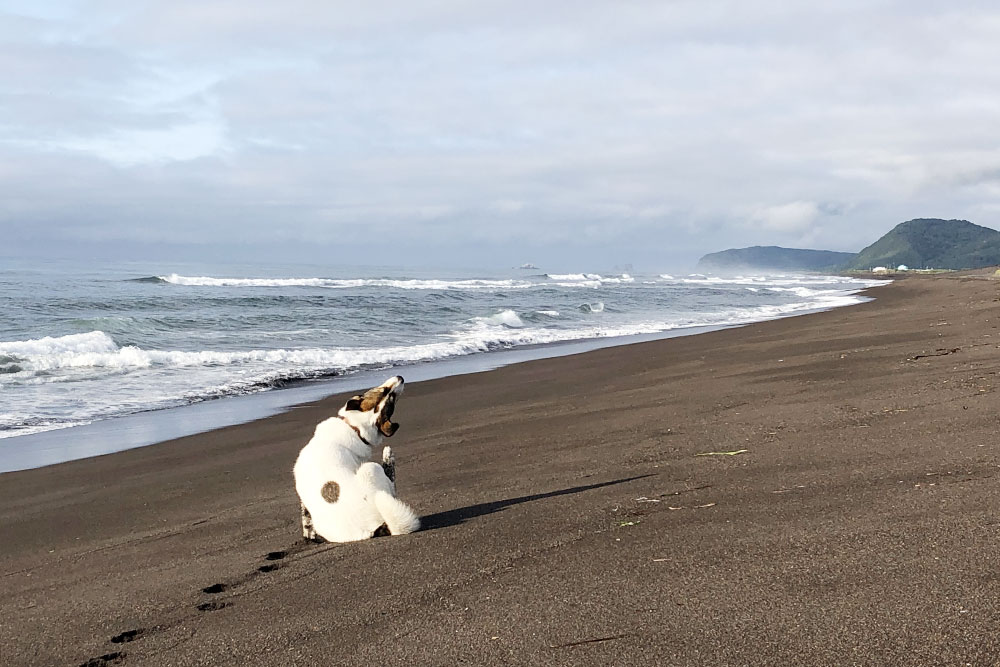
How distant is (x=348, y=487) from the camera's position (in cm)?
495

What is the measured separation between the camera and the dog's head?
5199mm

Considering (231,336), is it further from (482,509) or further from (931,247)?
(931,247)

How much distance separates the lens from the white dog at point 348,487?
494cm

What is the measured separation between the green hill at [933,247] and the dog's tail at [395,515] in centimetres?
16234

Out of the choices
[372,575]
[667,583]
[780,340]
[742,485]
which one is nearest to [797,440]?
[742,485]

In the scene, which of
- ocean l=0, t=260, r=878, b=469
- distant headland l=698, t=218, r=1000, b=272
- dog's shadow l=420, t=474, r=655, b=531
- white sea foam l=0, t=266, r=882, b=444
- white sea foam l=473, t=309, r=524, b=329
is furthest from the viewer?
distant headland l=698, t=218, r=1000, b=272

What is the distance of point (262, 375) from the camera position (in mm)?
17609

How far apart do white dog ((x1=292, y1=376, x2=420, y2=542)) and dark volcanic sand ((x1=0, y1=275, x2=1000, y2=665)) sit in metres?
0.14

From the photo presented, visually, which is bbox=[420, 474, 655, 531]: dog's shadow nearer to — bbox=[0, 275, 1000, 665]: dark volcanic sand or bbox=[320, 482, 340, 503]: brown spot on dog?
bbox=[0, 275, 1000, 665]: dark volcanic sand

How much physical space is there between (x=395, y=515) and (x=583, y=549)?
1.20 m

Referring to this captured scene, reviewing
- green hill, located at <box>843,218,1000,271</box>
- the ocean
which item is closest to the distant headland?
green hill, located at <box>843,218,1000,271</box>

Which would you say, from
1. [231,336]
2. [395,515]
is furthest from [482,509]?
[231,336]

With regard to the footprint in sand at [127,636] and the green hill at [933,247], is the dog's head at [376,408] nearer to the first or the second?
the footprint in sand at [127,636]

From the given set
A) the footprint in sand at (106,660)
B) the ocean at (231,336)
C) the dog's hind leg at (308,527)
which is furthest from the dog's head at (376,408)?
the ocean at (231,336)
